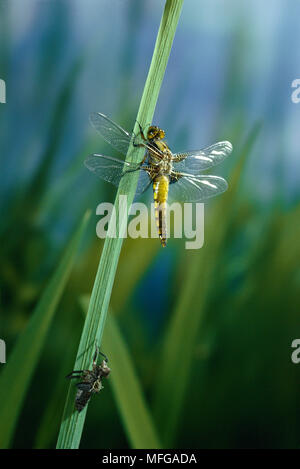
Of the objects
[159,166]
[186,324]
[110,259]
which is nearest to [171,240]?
[186,324]

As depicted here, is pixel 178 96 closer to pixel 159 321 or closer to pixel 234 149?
pixel 234 149

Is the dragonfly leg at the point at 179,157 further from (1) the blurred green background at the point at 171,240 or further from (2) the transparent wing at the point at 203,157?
(1) the blurred green background at the point at 171,240

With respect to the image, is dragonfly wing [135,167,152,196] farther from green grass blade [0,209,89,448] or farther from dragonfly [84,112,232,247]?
green grass blade [0,209,89,448]

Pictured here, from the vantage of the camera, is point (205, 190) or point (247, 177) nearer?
point (205, 190)

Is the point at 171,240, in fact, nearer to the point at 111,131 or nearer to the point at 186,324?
the point at 186,324
